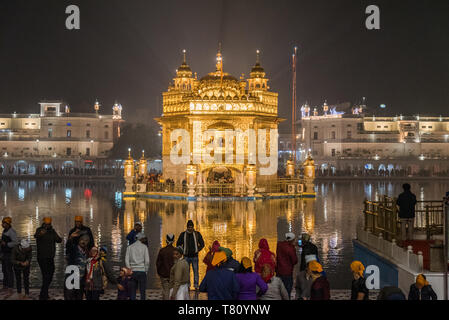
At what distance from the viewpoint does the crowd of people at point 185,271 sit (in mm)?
8594

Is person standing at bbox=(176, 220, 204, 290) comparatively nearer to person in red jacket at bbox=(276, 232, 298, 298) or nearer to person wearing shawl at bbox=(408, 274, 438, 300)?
person in red jacket at bbox=(276, 232, 298, 298)

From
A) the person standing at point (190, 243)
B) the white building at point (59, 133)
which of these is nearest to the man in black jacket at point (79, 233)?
the person standing at point (190, 243)

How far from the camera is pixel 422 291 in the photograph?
9.63m

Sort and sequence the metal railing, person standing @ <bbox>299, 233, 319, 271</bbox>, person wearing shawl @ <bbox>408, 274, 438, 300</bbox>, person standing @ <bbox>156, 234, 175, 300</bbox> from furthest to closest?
the metal railing < person standing @ <bbox>299, 233, 319, 271</bbox> < person standing @ <bbox>156, 234, 175, 300</bbox> < person wearing shawl @ <bbox>408, 274, 438, 300</bbox>

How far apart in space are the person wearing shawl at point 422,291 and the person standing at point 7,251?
23.4ft

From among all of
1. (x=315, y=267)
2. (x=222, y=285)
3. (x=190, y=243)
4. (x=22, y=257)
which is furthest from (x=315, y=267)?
(x=22, y=257)

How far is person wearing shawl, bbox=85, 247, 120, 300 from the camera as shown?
10.0 m

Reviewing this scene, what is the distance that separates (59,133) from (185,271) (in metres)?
90.0

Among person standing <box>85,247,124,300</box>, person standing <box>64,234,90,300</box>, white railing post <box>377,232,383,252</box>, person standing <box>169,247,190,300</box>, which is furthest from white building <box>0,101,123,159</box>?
person standing <box>169,247,190,300</box>

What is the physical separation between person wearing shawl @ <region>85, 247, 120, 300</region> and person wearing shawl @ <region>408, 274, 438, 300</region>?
15.1ft

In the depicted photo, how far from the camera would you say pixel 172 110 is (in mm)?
41219
